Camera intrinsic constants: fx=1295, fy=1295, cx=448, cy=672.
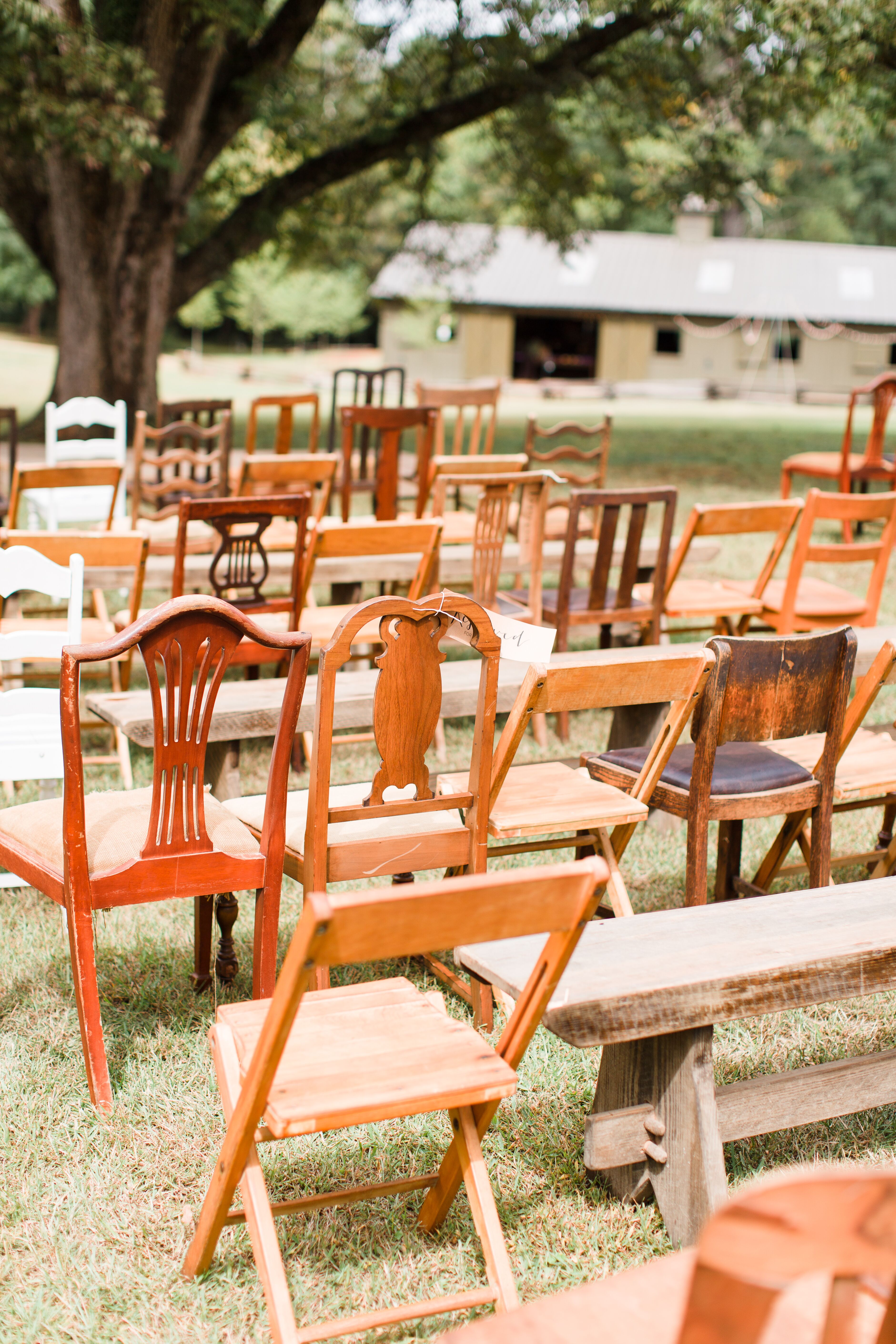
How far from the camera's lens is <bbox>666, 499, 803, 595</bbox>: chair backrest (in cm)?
571

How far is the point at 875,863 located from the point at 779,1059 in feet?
5.43

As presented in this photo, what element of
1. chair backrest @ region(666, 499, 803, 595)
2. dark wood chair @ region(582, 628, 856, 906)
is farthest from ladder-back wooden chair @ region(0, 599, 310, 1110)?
chair backrest @ region(666, 499, 803, 595)

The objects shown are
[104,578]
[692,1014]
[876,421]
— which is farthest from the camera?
[876,421]

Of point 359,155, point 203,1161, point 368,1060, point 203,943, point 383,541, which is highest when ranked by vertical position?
point 359,155

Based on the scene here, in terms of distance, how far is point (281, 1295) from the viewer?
210 cm

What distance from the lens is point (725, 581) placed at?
6559 mm

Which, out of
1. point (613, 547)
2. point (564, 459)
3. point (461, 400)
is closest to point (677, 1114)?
point (613, 547)

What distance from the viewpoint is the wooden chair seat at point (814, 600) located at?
6.06 metres

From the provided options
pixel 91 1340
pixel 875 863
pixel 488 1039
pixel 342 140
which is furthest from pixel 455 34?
pixel 91 1340

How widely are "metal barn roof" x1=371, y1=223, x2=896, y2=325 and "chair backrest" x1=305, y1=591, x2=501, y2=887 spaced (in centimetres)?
3134

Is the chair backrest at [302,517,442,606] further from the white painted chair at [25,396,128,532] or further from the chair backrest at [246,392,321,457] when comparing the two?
the chair backrest at [246,392,321,457]

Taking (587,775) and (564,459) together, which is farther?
(564,459)

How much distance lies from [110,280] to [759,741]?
1196cm

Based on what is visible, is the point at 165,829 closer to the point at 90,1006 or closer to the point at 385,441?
the point at 90,1006
